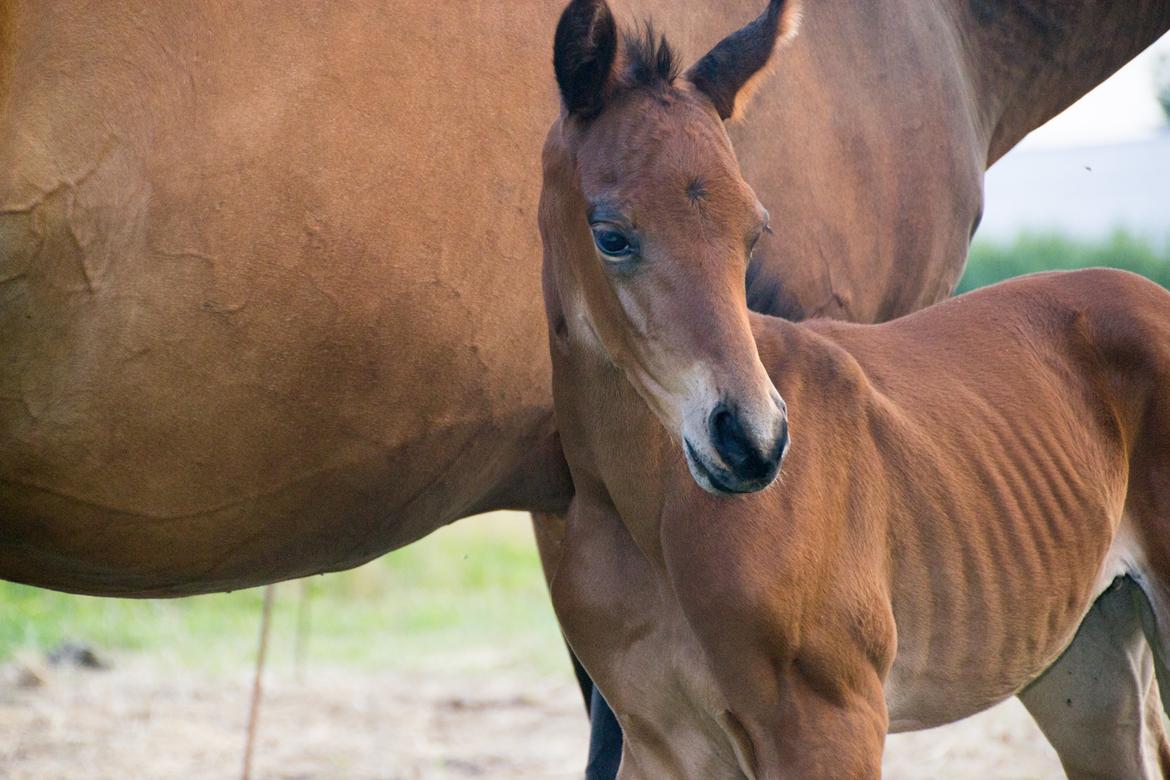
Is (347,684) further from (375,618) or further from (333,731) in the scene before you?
(375,618)

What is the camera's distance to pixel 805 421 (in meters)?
2.53

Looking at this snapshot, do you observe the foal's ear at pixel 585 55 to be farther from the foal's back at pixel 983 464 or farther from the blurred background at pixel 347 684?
the blurred background at pixel 347 684

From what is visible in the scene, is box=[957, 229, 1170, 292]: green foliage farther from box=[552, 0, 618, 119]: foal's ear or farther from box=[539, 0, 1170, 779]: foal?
box=[552, 0, 618, 119]: foal's ear

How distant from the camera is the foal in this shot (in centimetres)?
220

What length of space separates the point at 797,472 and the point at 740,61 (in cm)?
81

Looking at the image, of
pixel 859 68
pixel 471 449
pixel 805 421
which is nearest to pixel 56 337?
pixel 471 449

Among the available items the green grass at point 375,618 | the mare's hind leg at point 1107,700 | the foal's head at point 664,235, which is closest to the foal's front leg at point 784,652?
the foal's head at point 664,235

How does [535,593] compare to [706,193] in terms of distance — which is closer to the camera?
[706,193]

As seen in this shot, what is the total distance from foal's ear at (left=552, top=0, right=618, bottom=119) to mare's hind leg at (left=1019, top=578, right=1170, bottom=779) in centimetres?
176

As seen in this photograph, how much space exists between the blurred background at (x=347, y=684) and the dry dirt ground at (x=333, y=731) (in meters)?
0.01

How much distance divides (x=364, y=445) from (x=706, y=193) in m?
0.96

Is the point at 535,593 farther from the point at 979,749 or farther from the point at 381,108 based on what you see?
the point at 381,108

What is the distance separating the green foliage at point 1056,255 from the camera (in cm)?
1293

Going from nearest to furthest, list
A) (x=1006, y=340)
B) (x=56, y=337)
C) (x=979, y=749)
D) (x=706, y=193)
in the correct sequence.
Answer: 1. (x=706, y=193)
2. (x=56, y=337)
3. (x=1006, y=340)
4. (x=979, y=749)
